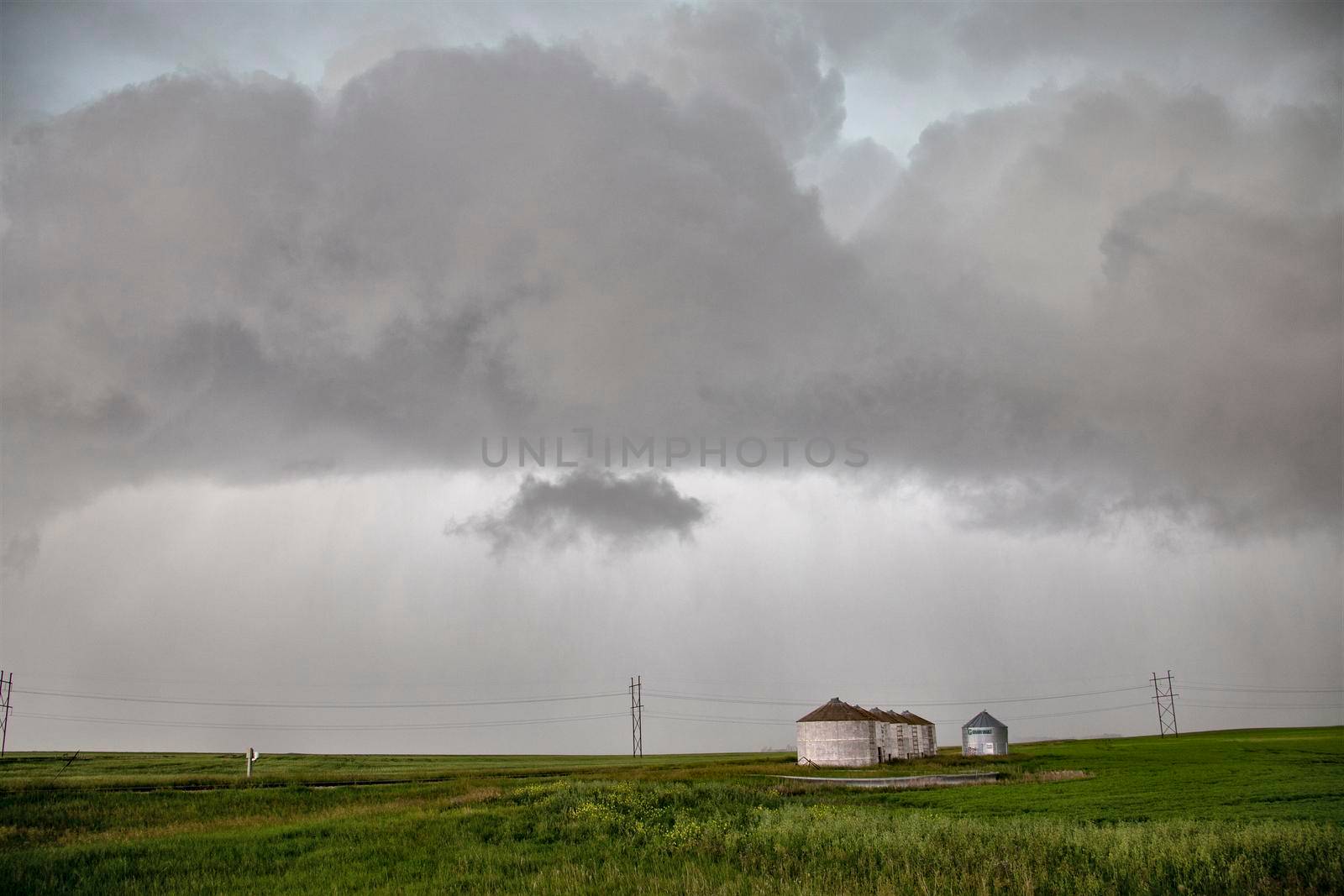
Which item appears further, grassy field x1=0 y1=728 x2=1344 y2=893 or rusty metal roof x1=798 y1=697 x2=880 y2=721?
rusty metal roof x1=798 y1=697 x2=880 y2=721

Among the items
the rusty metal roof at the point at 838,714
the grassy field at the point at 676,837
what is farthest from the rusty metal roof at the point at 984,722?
the grassy field at the point at 676,837

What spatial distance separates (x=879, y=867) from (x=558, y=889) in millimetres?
8698

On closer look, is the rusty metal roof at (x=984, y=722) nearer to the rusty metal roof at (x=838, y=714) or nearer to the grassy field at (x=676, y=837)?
the rusty metal roof at (x=838, y=714)

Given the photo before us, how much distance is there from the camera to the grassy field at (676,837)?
21297 millimetres

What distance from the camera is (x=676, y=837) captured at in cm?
2822

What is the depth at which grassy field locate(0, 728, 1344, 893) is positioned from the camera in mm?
21297

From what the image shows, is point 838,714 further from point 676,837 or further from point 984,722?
point 676,837

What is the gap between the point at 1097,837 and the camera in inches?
1008

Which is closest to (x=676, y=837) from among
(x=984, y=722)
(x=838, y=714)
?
(x=838, y=714)

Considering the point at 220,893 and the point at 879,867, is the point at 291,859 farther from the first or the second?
the point at 879,867

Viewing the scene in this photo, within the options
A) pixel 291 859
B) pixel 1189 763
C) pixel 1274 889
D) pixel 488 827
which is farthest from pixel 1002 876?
pixel 1189 763

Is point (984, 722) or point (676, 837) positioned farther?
point (984, 722)

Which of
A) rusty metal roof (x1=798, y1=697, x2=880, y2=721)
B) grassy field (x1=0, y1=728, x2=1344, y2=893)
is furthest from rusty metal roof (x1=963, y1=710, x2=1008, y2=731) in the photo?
grassy field (x1=0, y1=728, x2=1344, y2=893)

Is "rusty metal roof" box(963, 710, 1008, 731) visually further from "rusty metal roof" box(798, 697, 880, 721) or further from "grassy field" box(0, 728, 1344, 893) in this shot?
"grassy field" box(0, 728, 1344, 893)
